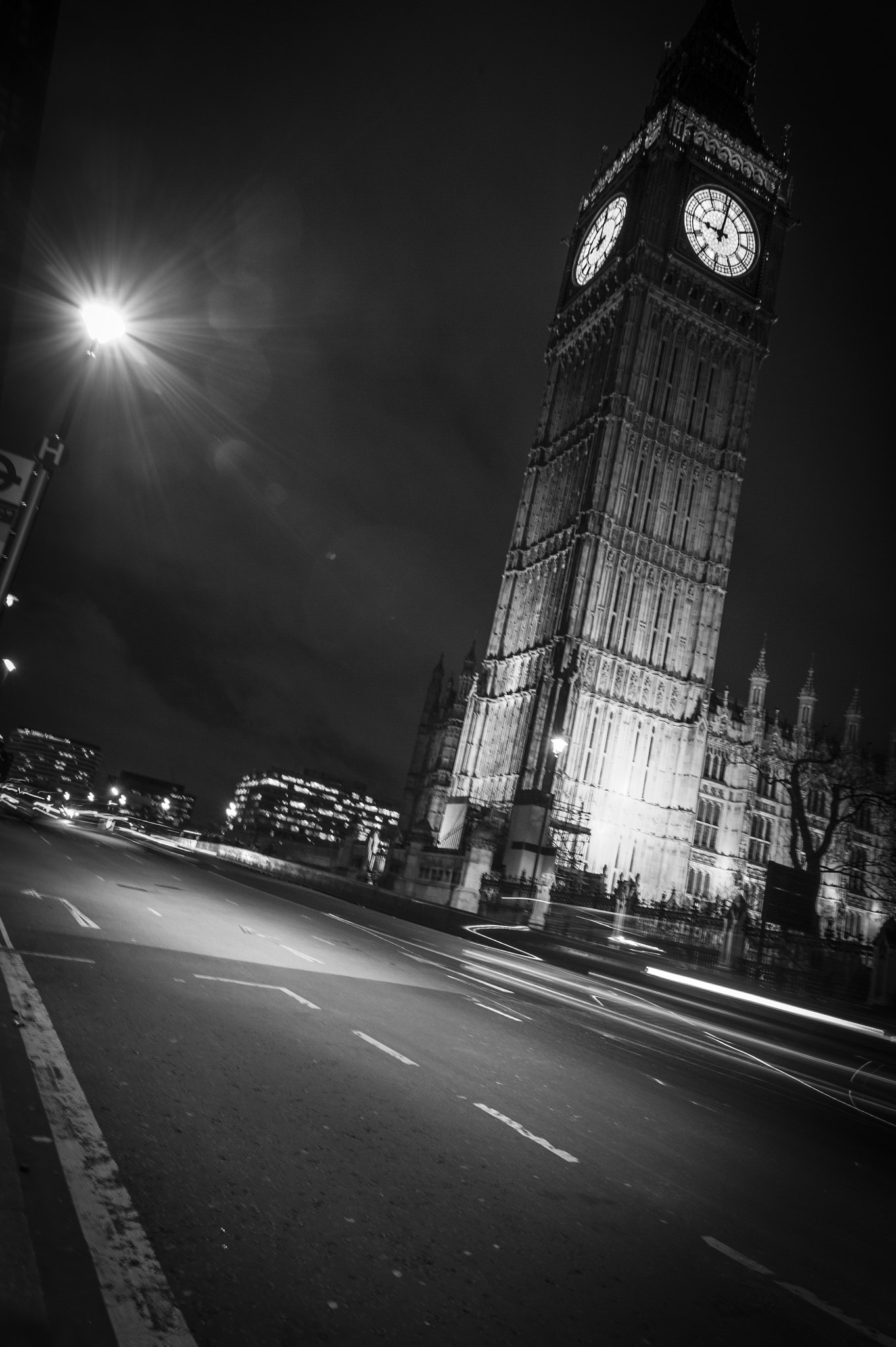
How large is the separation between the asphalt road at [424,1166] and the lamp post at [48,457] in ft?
15.9

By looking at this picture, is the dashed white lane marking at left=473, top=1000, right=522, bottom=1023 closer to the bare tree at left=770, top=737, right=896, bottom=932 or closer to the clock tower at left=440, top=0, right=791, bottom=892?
the bare tree at left=770, top=737, right=896, bottom=932

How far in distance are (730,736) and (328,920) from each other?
57545mm

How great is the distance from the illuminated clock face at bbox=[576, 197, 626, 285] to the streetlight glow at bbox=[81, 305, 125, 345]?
215 ft

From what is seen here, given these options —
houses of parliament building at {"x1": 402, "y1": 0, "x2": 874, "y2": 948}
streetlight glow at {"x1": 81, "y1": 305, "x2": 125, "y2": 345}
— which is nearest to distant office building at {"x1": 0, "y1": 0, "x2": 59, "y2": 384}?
streetlight glow at {"x1": 81, "y1": 305, "x2": 125, "y2": 345}

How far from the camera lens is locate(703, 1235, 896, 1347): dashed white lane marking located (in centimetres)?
391

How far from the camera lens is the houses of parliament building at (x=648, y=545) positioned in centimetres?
5916

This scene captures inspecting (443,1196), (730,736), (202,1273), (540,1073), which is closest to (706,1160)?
(540,1073)

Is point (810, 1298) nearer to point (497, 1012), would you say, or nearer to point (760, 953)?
point (497, 1012)

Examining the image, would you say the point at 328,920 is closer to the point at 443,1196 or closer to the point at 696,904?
the point at 443,1196

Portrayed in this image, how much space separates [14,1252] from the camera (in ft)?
10.3

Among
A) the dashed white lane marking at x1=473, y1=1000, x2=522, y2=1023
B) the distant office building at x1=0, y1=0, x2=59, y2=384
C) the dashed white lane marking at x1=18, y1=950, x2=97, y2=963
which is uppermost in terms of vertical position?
the distant office building at x1=0, y1=0, x2=59, y2=384

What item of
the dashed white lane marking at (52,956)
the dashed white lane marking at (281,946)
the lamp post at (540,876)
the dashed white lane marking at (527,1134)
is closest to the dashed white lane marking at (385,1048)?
the dashed white lane marking at (527,1134)

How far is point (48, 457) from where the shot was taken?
40.8 ft

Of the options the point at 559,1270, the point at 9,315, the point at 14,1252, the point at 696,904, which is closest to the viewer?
the point at 14,1252
